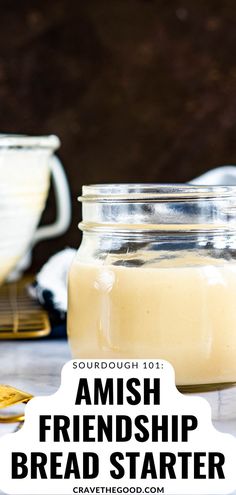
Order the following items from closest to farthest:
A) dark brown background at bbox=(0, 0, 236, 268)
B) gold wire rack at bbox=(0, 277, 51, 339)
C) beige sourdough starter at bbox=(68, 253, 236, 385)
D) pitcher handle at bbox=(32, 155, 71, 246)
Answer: beige sourdough starter at bbox=(68, 253, 236, 385) → gold wire rack at bbox=(0, 277, 51, 339) → pitcher handle at bbox=(32, 155, 71, 246) → dark brown background at bbox=(0, 0, 236, 268)

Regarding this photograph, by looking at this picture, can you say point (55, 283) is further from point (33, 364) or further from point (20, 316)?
point (33, 364)

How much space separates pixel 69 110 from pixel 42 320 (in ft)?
1.74

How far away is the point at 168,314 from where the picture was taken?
549 mm

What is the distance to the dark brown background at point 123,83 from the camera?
125 cm

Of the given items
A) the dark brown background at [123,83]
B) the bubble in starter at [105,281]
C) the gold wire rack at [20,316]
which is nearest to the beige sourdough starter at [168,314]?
the bubble in starter at [105,281]

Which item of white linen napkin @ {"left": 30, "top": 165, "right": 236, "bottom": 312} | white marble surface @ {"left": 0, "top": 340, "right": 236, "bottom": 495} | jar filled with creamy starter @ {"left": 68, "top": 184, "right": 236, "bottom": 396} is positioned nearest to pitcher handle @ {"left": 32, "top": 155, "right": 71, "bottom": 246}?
white linen napkin @ {"left": 30, "top": 165, "right": 236, "bottom": 312}

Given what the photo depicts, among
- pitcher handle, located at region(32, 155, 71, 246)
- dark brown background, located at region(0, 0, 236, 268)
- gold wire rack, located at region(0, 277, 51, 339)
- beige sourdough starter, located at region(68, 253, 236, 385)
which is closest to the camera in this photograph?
beige sourdough starter, located at region(68, 253, 236, 385)

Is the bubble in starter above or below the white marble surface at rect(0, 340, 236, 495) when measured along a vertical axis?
above

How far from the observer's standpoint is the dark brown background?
125 cm

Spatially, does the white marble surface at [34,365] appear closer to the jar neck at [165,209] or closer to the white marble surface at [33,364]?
the white marble surface at [33,364]

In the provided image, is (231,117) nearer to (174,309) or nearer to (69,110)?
(69,110)

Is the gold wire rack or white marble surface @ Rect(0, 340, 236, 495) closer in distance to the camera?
white marble surface @ Rect(0, 340, 236, 495)

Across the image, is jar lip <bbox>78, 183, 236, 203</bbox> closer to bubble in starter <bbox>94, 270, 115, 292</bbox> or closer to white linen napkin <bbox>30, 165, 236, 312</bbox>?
bubble in starter <bbox>94, 270, 115, 292</bbox>

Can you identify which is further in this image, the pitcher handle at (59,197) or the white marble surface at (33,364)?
the pitcher handle at (59,197)
